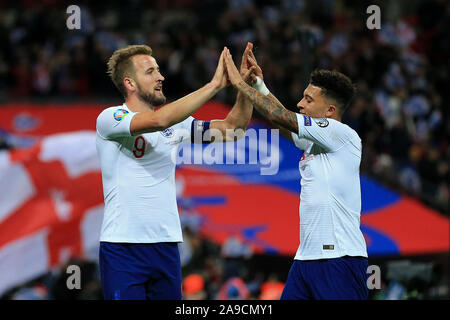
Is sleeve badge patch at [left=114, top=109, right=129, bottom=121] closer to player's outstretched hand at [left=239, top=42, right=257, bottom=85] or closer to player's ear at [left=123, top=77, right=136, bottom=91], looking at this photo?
player's ear at [left=123, top=77, right=136, bottom=91]

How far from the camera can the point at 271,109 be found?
6285mm

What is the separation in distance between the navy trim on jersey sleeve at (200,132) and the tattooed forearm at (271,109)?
47 cm

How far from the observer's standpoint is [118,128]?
6.13m

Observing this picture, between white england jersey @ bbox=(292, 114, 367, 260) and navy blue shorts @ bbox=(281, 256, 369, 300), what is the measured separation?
0.06 metres

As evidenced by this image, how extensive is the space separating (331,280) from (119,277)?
1630 mm

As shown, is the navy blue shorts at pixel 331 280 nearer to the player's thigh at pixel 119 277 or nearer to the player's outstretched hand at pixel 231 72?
the player's thigh at pixel 119 277

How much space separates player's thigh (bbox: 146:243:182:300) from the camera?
609 cm

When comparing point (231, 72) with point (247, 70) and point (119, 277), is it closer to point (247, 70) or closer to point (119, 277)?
point (247, 70)

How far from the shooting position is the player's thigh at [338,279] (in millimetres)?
6125

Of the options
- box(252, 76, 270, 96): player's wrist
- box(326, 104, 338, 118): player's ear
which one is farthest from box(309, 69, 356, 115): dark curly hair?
box(252, 76, 270, 96): player's wrist

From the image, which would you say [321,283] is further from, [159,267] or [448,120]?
[448,120]

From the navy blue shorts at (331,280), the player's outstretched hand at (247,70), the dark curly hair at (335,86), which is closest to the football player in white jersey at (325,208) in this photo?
the navy blue shorts at (331,280)

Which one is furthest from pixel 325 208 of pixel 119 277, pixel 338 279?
pixel 119 277
